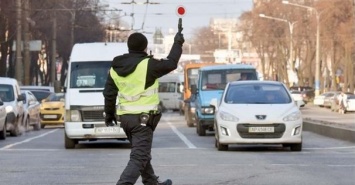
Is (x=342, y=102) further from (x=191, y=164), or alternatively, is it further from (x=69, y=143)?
(x=191, y=164)

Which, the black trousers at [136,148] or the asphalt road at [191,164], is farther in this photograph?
the asphalt road at [191,164]

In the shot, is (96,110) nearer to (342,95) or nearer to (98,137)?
(98,137)

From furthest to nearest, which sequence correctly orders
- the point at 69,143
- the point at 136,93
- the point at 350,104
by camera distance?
the point at 350,104, the point at 69,143, the point at 136,93

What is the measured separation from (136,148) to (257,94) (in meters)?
12.7

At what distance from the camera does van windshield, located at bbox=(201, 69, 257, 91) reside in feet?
108

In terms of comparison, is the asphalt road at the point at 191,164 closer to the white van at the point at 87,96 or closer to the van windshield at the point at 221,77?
the white van at the point at 87,96

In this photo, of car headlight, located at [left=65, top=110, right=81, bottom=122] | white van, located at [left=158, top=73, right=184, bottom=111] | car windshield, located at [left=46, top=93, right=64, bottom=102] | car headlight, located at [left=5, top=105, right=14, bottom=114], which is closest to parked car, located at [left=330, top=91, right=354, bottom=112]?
white van, located at [left=158, top=73, right=184, bottom=111]

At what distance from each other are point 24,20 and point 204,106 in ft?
90.5

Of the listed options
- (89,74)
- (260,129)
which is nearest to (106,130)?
(89,74)

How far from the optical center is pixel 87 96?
23938 millimetres

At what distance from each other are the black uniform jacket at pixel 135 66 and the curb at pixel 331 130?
1633 cm

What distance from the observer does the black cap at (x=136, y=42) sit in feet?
37.7

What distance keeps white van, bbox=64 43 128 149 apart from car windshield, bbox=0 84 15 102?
8.56 metres

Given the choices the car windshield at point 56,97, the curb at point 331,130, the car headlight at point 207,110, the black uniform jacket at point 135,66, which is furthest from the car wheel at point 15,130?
the black uniform jacket at point 135,66
